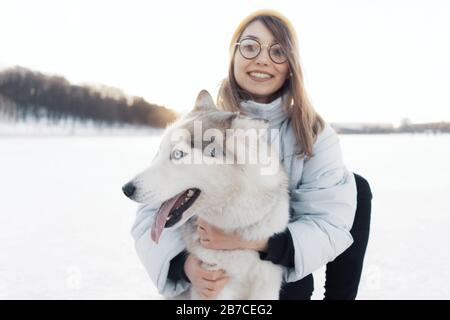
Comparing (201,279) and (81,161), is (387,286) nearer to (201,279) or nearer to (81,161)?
(201,279)

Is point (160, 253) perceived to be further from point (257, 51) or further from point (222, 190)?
point (257, 51)

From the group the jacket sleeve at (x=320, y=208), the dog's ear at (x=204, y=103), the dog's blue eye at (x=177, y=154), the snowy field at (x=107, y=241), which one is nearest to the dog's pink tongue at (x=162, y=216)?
the dog's blue eye at (x=177, y=154)

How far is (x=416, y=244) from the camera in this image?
15.2 ft

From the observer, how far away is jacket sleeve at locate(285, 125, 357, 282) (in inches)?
73.4

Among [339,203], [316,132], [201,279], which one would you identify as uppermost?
[316,132]

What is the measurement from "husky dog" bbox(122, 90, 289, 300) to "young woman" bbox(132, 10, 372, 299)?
0.06 m

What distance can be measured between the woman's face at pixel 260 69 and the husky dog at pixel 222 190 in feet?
1.24

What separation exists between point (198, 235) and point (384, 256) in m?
3.10

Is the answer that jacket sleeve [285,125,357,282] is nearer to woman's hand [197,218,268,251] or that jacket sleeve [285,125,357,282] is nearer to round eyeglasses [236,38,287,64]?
woman's hand [197,218,268,251]

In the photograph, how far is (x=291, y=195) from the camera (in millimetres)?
2062

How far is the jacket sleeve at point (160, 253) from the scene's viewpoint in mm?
1904

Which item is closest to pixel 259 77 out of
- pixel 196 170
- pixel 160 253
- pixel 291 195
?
pixel 291 195

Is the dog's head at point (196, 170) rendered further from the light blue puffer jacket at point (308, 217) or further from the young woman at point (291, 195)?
the light blue puffer jacket at point (308, 217)

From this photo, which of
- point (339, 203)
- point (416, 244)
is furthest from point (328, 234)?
point (416, 244)
